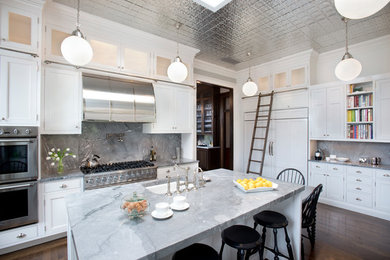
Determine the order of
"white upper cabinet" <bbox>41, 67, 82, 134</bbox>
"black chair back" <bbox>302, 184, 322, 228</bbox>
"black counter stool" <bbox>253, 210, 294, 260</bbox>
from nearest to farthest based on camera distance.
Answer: "black counter stool" <bbox>253, 210, 294, 260</bbox>, "black chair back" <bbox>302, 184, 322, 228</bbox>, "white upper cabinet" <bbox>41, 67, 82, 134</bbox>

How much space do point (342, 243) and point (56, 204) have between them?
155 inches

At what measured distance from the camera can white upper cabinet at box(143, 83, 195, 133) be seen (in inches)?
145

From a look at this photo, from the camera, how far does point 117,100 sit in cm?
304

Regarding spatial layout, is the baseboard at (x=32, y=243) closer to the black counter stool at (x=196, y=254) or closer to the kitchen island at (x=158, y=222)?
the kitchen island at (x=158, y=222)

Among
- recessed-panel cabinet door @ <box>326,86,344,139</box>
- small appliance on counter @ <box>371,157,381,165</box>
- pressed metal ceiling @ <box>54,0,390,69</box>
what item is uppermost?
pressed metal ceiling @ <box>54,0,390,69</box>

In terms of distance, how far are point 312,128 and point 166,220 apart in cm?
402

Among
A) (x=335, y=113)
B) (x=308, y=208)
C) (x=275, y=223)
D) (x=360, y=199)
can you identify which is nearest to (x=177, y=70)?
(x=275, y=223)

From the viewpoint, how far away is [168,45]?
12.2 feet

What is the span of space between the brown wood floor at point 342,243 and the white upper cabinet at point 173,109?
220 cm

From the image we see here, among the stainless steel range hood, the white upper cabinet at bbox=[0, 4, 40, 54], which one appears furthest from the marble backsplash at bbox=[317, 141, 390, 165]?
the white upper cabinet at bbox=[0, 4, 40, 54]

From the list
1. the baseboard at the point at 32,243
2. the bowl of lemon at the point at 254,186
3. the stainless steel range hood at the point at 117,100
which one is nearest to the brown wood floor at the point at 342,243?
the baseboard at the point at 32,243

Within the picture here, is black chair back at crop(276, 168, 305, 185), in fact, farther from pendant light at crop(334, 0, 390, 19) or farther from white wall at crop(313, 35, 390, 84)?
pendant light at crop(334, 0, 390, 19)

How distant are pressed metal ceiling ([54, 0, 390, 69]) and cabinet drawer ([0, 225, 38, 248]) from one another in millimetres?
3015

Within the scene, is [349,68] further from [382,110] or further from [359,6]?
[382,110]
